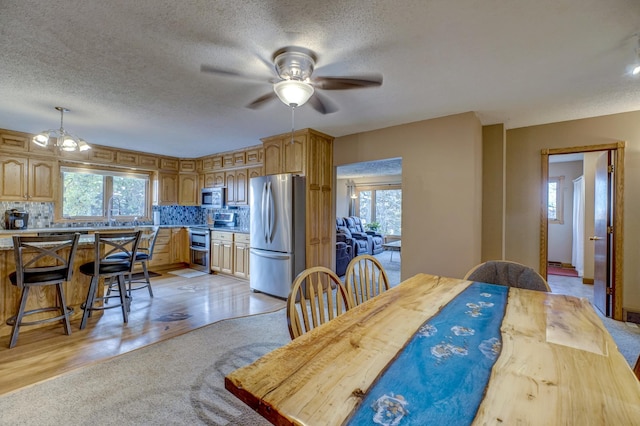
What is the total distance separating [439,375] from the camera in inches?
33.3

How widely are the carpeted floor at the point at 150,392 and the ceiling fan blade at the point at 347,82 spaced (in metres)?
2.29

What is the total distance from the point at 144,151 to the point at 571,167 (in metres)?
9.02

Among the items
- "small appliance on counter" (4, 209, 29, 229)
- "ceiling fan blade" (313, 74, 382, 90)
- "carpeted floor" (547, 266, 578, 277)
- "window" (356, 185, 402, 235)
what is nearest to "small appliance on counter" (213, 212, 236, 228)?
"small appliance on counter" (4, 209, 29, 229)

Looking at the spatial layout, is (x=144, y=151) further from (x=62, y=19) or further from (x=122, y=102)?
(x=62, y=19)

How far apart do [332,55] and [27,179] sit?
514cm

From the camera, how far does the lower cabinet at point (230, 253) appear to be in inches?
194

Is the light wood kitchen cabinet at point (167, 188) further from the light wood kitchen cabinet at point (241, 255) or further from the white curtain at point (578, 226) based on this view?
the white curtain at point (578, 226)

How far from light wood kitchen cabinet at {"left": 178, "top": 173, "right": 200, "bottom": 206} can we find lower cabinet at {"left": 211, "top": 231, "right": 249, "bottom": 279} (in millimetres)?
1298

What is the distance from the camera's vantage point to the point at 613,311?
10.6ft

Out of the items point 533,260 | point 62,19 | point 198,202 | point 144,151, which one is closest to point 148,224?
point 198,202

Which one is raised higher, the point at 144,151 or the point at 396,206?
the point at 144,151

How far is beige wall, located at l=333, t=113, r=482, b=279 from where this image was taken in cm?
315

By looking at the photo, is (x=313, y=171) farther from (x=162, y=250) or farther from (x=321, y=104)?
(x=162, y=250)

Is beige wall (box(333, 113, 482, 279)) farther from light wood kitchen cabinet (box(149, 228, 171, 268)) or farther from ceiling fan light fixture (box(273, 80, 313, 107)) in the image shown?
light wood kitchen cabinet (box(149, 228, 171, 268))
